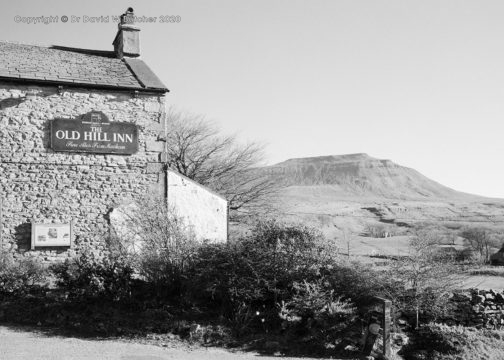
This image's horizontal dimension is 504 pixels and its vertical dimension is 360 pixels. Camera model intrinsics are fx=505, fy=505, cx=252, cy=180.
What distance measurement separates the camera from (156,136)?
14828 millimetres

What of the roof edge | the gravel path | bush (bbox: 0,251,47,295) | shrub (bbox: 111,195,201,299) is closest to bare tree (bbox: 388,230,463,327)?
the gravel path

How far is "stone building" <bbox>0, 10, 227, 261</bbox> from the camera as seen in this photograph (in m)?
13.6

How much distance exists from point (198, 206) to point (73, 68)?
5650 millimetres

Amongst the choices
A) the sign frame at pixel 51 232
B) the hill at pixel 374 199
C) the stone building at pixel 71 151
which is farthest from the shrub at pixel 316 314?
the hill at pixel 374 199

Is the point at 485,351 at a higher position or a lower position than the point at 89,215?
lower

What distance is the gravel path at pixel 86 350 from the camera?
27.0 feet

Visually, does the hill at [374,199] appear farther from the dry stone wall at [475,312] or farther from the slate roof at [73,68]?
the dry stone wall at [475,312]

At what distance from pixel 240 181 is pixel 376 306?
54.8ft

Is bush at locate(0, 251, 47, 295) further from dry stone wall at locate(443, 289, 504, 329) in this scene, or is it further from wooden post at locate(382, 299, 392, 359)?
dry stone wall at locate(443, 289, 504, 329)

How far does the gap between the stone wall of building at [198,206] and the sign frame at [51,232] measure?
287cm

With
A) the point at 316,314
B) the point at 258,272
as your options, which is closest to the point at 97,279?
the point at 258,272

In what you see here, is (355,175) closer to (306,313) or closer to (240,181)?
(240,181)

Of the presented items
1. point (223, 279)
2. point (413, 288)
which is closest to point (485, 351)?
point (413, 288)

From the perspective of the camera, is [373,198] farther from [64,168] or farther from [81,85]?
[64,168]
